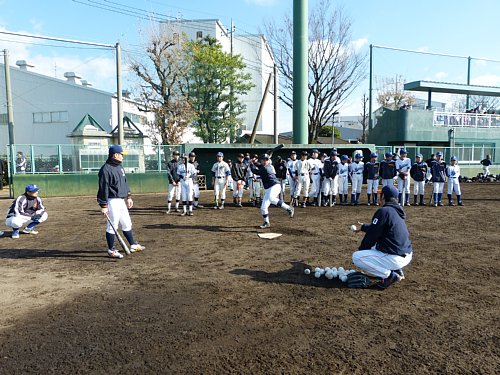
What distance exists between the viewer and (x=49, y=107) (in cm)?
3319

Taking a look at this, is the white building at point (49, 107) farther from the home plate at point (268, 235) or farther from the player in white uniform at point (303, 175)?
the home plate at point (268, 235)

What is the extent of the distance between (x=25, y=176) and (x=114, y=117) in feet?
49.7

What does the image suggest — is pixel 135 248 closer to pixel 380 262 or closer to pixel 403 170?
pixel 380 262

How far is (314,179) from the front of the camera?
15.2m

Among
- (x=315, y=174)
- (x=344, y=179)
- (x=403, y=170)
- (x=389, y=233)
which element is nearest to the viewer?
(x=389, y=233)

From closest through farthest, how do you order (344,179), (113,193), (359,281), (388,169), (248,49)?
(359,281), (113,193), (388,169), (344,179), (248,49)

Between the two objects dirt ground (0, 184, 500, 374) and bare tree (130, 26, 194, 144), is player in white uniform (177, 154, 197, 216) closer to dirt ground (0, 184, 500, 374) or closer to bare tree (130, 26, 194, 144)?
dirt ground (0, 184, 500, 374)

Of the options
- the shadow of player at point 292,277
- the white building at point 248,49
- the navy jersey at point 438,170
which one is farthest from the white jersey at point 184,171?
the white building at point 248,49

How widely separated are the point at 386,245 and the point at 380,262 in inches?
11.2

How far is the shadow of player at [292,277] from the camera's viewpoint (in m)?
5.90

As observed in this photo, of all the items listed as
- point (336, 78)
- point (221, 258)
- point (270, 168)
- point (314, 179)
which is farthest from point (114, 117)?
point (221, 258)

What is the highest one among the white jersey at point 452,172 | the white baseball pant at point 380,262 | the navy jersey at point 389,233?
the white jersey at point 452,172

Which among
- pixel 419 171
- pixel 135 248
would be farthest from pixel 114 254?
pixel 419 171

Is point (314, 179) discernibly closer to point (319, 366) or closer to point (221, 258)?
point (221, 258)
